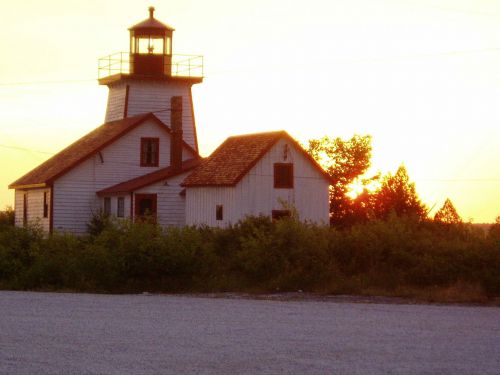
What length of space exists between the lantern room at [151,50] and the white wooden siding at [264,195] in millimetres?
8305

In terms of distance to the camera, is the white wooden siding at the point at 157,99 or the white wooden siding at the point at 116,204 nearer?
the white wooden siding at the point at 116,204

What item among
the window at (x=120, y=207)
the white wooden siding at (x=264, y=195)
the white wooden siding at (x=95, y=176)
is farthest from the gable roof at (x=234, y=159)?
the white wooden siding at (x=95, y=176)

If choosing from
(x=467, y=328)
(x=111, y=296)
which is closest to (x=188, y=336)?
(x=467, y=328)

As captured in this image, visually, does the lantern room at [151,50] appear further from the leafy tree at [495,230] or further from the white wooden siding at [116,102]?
the leafy tree at [495,230]

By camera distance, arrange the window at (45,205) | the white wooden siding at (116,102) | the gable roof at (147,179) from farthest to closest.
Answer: the white wooden siding at (116,102)
the window at (45,205)
the gable roof at (147,179)

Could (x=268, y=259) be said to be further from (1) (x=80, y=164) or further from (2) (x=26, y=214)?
(2) (x=26, y=214)

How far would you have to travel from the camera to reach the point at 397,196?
234 feet

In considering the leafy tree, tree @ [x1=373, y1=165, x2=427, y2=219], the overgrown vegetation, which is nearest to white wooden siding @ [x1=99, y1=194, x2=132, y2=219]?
tree @ [x1=373, y1=165, x2=427, y2=219]

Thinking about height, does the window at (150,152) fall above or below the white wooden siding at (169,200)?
above

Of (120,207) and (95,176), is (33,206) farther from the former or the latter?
(120,207)

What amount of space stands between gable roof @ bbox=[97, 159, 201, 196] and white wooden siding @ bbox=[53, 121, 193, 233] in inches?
21.5

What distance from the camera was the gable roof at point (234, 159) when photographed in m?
52.2

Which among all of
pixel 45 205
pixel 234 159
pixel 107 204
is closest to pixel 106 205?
pixel 107 204

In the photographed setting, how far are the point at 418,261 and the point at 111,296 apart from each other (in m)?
8.25
